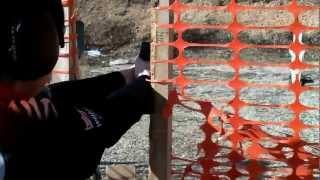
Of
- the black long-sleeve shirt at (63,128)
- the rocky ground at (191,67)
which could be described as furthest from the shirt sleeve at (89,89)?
the rocky ground at (191,67)

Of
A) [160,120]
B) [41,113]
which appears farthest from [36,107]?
[160,120]

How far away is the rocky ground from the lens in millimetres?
7105

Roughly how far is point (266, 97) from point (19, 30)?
8.01 metres

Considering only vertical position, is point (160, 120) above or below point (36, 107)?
below

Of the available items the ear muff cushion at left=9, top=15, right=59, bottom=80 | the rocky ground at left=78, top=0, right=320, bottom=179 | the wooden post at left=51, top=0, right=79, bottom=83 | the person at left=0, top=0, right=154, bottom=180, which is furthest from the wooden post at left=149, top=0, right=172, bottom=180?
the rocky ground at left=78, top=0, right=320, bottom=179

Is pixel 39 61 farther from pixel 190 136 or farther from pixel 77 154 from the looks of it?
pixel 190 136

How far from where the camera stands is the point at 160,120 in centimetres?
331

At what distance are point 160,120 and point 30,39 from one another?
1.42 metres

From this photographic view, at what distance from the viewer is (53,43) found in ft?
6.72

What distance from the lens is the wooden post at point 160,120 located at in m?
3.22

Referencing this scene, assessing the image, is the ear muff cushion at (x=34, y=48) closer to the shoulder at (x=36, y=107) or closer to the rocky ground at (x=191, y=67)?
the shoulder at (x=36, y=107)

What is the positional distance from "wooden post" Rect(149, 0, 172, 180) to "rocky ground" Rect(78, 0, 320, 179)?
1.47m

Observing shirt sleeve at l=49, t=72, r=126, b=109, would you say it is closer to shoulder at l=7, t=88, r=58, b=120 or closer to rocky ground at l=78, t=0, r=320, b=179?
shoulder at l=7, t=88, r=58, b=120

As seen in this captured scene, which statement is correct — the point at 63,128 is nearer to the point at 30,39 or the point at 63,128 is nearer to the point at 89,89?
the point at 30,39
